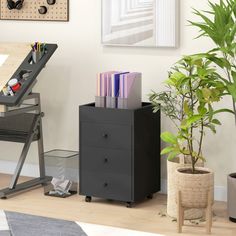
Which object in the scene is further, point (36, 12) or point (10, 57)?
point (36, 12)

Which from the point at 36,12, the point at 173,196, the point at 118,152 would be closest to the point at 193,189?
the point at 173,196

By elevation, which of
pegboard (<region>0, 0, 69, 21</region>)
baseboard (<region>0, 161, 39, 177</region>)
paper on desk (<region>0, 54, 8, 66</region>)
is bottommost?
baseboard (<region>0, 161, 39, 177</region>)

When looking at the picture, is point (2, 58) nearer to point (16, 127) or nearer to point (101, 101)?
point (16, 127)

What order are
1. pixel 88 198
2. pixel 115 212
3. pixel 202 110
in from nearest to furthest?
1. pixel 202 110
2. pixel 115 212
3. pixel 88 198

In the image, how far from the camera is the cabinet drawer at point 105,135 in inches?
183

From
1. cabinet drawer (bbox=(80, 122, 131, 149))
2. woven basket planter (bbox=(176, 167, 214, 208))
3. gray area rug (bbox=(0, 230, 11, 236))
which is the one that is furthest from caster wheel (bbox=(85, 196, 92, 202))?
gray area rug (bbox=(0, 230, 11, 236))

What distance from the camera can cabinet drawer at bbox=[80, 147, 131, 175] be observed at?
15.3 ft

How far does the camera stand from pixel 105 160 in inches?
186

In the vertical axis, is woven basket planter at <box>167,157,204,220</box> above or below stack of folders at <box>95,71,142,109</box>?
below

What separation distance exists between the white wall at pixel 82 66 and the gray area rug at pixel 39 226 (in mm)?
1155

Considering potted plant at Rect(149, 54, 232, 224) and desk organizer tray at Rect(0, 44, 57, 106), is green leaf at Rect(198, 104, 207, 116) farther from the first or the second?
desk organizer tray at Rect(0, 44, 57, 106)

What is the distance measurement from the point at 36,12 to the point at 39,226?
1.94 meters

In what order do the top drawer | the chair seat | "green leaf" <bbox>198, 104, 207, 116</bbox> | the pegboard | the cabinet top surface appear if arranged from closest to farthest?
"green leaf" <bbox>198, 104, 207, 116</bbox>, the top drawer, the cabinet top surface, the chair seat, the pegboard

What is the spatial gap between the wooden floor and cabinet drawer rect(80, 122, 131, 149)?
16.3 inches
